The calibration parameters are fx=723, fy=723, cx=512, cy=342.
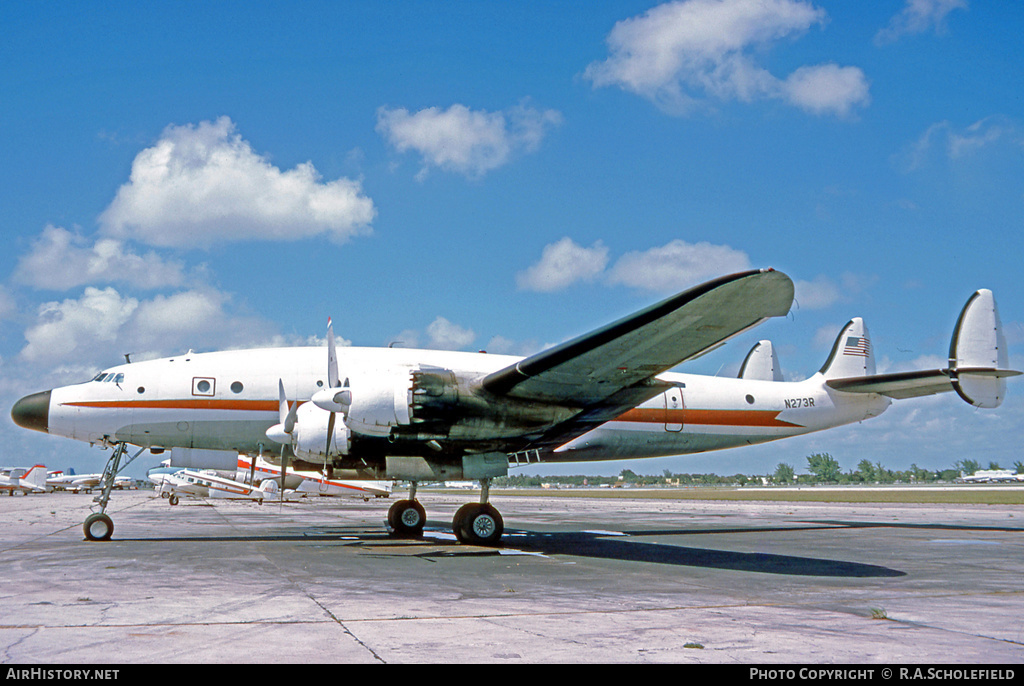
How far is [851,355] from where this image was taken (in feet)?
71.4

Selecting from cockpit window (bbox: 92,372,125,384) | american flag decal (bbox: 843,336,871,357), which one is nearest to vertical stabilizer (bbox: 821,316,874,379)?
american flag decal (bbox: 843,336,871,357)

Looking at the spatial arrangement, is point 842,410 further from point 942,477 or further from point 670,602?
point 942,477

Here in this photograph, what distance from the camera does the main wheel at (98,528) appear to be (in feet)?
52.8

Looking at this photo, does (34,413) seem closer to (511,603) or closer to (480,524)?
(480,524)

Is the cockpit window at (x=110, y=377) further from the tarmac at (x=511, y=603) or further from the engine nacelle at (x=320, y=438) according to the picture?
the engine nacelle at (x=320, y=438)

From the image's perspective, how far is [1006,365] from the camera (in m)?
18.3

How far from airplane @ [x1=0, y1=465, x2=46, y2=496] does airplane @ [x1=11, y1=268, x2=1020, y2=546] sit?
67478mm

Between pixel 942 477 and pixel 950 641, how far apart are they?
183725 millimetres

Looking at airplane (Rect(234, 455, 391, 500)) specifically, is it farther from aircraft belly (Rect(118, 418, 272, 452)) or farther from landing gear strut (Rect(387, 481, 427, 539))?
aircraft belly (Rect(118, 418, 272, 452))

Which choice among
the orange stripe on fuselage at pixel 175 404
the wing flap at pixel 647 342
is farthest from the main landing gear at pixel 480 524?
the orange stripe on fuselage at pixel 175 404

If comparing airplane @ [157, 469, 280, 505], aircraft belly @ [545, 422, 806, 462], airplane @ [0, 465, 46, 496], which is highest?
aircraft belly @ [545, 422, 806, 462]

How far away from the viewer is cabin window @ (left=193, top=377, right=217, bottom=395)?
53.7 ft

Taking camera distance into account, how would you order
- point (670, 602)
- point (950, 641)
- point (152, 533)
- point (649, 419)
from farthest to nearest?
1. point (152, 533)
2. point (649, 419)
3. point (670, 602)
4. point (950, 641)

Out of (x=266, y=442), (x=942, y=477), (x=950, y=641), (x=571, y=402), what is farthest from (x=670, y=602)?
(x=942, y=477)
